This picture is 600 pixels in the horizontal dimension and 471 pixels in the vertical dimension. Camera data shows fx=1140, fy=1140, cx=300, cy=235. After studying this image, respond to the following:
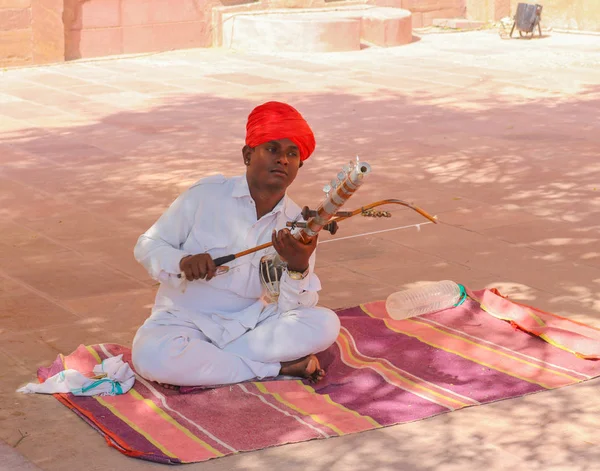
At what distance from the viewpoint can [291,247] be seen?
4035 millimetres

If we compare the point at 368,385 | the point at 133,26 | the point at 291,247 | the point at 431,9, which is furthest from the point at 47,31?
the point at 291,247

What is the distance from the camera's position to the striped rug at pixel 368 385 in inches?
155

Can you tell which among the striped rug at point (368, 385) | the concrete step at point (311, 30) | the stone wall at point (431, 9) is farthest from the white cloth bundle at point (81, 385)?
the stone wall at point (431, 9)

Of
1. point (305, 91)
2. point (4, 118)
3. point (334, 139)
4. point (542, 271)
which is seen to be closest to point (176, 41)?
point (305, 91)

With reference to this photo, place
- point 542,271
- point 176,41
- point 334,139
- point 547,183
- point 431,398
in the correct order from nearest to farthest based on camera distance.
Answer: point 431,398 < point 542,271 < point 547,183 < point 334,139 < point 176,41

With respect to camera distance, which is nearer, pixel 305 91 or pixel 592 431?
pixel 592 431

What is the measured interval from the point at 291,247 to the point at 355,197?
3683mm

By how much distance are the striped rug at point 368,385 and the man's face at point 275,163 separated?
0.77 m

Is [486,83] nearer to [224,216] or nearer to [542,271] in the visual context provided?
[542,271]

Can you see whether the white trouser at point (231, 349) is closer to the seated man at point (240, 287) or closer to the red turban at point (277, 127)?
the seated man at point (240, 287)

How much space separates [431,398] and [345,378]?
368 millimetres

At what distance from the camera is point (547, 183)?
8.02 meters

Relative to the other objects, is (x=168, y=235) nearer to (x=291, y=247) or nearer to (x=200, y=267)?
(x=200, y=267)

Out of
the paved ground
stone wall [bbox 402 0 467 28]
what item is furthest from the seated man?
stone wall [bbox 402 0 467 28]
